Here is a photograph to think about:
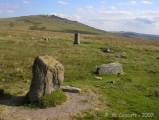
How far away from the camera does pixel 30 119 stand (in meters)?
10.4

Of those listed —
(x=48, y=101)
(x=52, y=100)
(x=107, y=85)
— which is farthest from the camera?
(x=107, y=85)

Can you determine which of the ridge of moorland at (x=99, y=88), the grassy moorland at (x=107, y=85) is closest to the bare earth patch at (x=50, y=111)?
the ridge of moorland at (x=99, y=88)

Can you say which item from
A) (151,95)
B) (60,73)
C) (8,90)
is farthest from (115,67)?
(8,90)

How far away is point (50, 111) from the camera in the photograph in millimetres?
11344

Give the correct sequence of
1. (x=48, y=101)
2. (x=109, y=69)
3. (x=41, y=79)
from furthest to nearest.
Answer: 1. (x=109, y=69)
2. (x=41, y=79)
3. (x=48, y=101)

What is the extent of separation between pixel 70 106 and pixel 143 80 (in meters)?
8.51

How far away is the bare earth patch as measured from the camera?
1066 cm

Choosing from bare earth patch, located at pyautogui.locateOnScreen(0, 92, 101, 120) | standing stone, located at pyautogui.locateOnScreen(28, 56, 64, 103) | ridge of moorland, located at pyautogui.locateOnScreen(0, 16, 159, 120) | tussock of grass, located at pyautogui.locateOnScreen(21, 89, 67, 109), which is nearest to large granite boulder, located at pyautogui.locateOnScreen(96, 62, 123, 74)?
ridge of moorland, located at pyautogui.locateOnScreen(0, 16, 159, 120)

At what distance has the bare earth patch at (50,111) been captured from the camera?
35.0 ft

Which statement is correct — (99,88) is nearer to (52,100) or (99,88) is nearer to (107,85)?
(107,85)

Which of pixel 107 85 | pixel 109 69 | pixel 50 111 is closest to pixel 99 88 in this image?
pixel 107 85

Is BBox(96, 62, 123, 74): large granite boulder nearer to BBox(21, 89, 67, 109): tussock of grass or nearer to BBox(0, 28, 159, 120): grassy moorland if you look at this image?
BBox(0, 28, 159, 120): grassy moorland

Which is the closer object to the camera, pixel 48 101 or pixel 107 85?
pixel 48 101

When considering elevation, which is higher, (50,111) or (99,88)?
(99,88)
